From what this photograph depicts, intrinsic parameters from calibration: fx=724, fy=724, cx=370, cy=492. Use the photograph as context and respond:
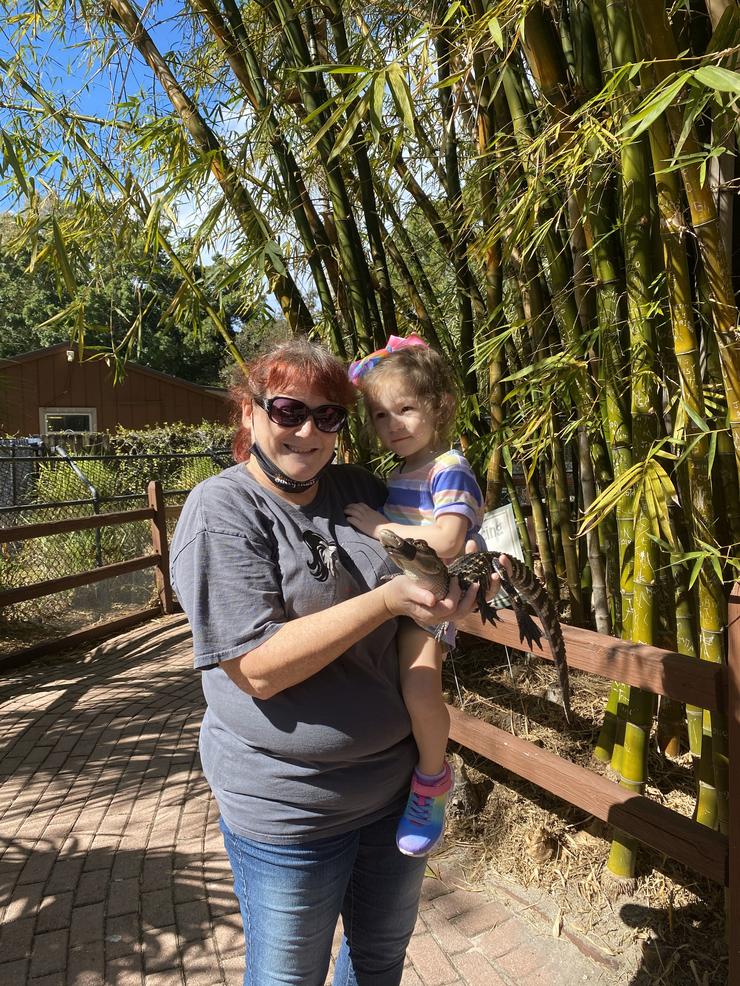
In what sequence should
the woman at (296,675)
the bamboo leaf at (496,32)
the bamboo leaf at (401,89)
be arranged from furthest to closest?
the bamboo leaf at (401,89)
the bamboo leaf at (496,32)
the woman at (296,675)

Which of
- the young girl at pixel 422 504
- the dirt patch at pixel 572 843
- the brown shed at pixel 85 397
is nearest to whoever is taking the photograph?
the young girl at pixel 422 504

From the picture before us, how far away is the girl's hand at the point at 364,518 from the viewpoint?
1.43 m

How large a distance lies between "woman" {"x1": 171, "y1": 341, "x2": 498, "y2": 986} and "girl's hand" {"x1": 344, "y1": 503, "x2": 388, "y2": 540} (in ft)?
0.06

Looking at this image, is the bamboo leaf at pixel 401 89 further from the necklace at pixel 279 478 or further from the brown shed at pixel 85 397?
the brown shed at pixel 85 397

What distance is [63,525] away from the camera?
17.9 ft

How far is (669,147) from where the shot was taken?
1.68 m

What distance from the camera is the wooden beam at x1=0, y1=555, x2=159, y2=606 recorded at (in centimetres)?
491

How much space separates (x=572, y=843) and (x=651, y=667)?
3.44 ft

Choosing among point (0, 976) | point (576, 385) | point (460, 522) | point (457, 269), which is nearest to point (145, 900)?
point (0, 976)

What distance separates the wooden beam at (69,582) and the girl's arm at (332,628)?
4.24 metres

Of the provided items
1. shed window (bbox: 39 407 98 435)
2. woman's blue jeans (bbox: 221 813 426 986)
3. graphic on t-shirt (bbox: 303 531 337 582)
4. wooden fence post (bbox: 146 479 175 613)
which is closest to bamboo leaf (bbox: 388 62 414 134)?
graphic on t-shirt (bbox: 303 531 337 582)

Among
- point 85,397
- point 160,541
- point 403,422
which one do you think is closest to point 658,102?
point 403,422

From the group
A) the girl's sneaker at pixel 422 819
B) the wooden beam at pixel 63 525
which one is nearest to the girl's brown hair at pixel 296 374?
the girl's sneaker at pixel 422 819

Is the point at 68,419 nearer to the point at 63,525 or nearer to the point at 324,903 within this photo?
the point at 63,525
